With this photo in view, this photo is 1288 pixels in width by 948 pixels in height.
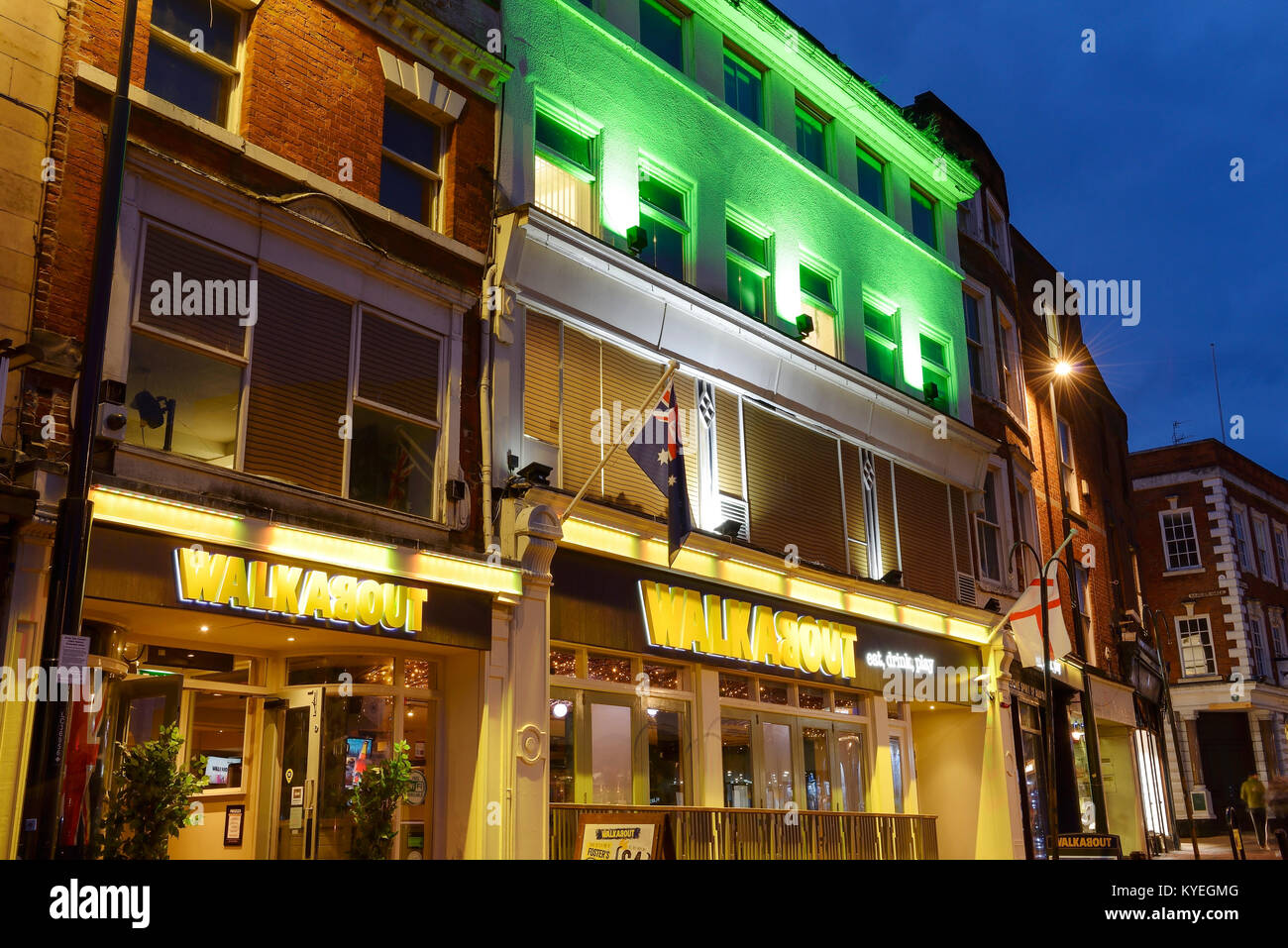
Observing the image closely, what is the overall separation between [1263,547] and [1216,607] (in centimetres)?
650

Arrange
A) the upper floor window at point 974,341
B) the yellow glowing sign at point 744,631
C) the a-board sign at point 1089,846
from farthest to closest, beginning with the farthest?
the upper floor window at point 974,341, the a-board sign at point 1089,846, the yellow glowing sign at point 744,631

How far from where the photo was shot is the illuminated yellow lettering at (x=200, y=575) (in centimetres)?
1107

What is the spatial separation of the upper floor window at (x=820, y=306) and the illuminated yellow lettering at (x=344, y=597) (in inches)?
475

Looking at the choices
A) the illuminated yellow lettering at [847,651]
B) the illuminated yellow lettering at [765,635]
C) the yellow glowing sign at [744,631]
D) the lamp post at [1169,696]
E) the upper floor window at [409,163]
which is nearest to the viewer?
the upper floor window at [409,163]

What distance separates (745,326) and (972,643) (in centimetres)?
944

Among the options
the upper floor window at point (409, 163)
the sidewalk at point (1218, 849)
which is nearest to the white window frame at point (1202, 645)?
the sidewalk at point (1218, 849)

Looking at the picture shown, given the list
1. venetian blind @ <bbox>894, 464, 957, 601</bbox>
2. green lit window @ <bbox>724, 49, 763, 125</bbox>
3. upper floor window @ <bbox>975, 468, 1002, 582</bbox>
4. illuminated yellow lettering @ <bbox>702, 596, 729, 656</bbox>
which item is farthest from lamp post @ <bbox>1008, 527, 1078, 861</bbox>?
green lit window @ <bbox>724, 49, 763, 125</bbox>

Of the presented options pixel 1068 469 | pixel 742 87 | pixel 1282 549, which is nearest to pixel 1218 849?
pixel 1068 469

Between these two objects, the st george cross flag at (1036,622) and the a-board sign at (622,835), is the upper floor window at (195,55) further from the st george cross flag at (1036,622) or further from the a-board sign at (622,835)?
the st george cross flag at (1036,622)

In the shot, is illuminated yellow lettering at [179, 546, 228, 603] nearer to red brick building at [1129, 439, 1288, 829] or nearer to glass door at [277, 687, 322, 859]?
glass door at [277, 687, 322, 859]

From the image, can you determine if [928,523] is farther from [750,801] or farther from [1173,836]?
[1173,836]

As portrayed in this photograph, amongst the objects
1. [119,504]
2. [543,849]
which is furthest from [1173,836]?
[119,504]

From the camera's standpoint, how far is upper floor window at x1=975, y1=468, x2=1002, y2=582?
85.0 feet

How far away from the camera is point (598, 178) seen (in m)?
17.9
